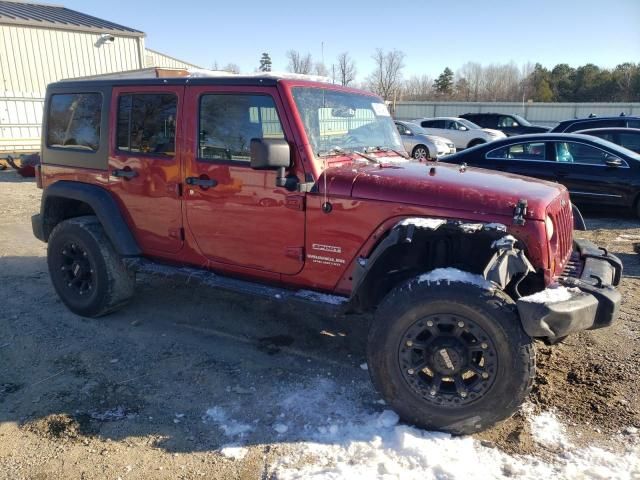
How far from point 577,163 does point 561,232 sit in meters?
5.58

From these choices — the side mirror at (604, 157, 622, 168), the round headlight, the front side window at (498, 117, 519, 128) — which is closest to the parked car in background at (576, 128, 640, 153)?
the side mirror at (604, 157, 622, 168)

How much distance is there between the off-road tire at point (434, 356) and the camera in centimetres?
273

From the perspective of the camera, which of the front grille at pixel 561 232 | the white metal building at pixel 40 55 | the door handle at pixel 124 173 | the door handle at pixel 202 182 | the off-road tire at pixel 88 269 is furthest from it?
the white metal building at pixel 40 55

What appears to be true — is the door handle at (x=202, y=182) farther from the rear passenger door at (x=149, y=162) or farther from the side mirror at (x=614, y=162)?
the side mirror at (x=614, y=162)

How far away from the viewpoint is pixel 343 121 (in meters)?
3.84

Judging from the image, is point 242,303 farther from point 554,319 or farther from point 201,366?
point 554,319

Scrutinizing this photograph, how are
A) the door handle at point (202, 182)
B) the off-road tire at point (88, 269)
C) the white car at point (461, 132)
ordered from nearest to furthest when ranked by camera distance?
the door handle at point (202, 182) < the off-road tire at point (88, 269) < the white car at point (461, 132)

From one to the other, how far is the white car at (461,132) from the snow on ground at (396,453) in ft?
57.3

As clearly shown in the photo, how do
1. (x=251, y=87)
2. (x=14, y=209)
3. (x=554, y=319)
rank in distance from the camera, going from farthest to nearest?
(x=14, y=209)
(x=251, y=87)
(x=554, y=319)

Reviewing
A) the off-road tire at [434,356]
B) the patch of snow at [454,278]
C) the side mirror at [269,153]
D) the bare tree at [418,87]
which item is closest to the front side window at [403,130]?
the side mirror at [269,153]

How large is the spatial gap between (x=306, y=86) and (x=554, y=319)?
2.27 metres

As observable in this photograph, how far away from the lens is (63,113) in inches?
185

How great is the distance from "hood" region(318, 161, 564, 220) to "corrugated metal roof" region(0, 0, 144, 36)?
20.8 m

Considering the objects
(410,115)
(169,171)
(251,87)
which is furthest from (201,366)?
(410,115)
